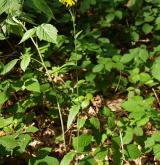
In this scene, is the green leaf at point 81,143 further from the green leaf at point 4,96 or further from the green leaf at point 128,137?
the green leaf at point 4,96

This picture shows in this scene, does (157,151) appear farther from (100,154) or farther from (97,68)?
(97,68)

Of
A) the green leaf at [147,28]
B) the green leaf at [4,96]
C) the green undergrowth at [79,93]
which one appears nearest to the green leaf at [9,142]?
the green undergrowth at [79,93]

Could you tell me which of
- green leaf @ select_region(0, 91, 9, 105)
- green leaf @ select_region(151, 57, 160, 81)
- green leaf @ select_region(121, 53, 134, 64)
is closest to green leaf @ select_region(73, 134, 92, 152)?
green leaf @ select_region(0, 91, 9, 105)

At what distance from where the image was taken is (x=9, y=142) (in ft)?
6.97

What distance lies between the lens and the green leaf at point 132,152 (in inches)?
88.4

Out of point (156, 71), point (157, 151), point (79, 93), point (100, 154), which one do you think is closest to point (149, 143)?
point (157, 151)

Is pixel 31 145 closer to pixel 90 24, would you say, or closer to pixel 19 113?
pixel 19 113

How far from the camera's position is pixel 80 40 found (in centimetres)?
327

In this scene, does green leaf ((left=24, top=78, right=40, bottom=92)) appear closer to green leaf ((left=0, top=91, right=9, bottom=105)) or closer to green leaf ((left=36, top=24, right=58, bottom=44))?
green leaf ((left=0, top=91, right=9, bottom=105))

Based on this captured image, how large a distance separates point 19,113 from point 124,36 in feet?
6.97

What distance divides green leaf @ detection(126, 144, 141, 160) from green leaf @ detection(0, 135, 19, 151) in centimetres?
77

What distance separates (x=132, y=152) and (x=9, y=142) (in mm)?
848

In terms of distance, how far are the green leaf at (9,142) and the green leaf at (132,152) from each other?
0.77 meters

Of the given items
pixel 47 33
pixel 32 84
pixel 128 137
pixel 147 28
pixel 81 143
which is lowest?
pixel 128 137
